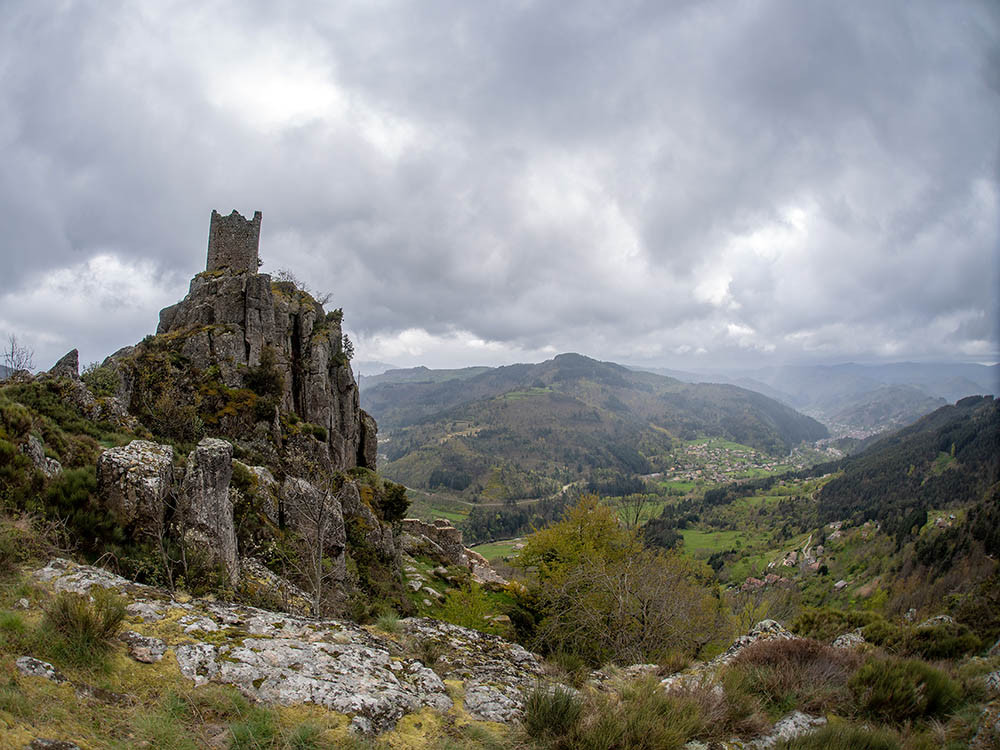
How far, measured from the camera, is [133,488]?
358 inches

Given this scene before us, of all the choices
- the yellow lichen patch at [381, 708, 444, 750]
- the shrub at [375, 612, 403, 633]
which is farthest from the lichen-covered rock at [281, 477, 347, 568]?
the yellow lichen patch at [381, 708, 444, 750]

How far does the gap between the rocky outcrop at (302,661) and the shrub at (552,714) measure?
2.25ft

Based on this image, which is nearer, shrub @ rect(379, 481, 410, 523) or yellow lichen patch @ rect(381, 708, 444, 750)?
yellow lichen patch @ rect(381, 708, 444, 750)

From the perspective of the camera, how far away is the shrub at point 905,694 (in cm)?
647

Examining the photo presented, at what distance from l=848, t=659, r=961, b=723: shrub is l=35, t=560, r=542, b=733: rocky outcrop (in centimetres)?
515

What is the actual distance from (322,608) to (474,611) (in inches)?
443

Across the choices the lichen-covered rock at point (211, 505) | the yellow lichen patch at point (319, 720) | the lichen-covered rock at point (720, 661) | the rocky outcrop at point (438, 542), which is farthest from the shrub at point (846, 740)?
the rocky outcrop at point (438, 542)

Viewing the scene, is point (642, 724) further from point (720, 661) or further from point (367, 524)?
point (367, 524)

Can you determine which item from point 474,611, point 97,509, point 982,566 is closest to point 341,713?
point 97,509

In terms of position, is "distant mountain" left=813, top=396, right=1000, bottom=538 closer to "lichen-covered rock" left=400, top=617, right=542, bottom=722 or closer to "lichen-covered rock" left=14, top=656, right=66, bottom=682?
"lichen-covered rock" left=400, top=617, right=542, bottom=722

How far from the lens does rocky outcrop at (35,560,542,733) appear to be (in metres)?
5.30

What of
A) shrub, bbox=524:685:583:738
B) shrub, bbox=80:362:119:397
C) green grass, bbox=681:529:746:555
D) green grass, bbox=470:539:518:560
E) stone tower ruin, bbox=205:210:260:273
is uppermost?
stone tower ruin, bbox=205:210:260:273

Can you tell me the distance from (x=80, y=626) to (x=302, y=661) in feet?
8.27

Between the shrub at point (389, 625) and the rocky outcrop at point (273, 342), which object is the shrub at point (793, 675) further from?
the rocky outcrop at point (273, 342)
